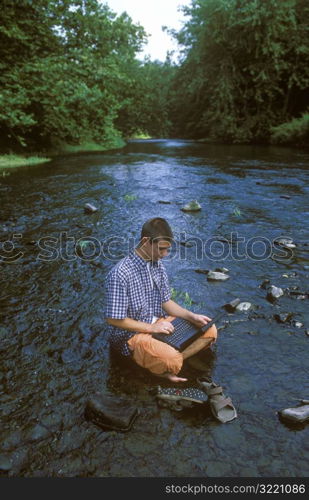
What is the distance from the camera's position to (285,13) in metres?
29.0

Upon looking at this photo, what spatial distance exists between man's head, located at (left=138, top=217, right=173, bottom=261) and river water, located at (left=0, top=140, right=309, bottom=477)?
1390 millimetres

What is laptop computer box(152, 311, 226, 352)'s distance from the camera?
13.0 feet

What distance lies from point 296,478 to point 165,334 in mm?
1799

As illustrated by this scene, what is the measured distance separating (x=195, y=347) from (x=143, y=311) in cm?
75

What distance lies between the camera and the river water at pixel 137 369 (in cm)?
296

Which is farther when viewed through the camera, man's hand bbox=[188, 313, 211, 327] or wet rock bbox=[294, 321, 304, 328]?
wet rock bbox=[294, 321, 304, 328]

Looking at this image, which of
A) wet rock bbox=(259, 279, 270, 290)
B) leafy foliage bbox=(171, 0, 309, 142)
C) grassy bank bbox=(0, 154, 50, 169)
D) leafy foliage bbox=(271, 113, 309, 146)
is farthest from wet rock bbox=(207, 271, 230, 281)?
leafy foliage bbox=(171, 0, 309, 142)

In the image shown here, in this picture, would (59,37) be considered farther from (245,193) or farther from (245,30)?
(245,193)

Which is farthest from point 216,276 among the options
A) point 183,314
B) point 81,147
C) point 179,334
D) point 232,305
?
point 81,147

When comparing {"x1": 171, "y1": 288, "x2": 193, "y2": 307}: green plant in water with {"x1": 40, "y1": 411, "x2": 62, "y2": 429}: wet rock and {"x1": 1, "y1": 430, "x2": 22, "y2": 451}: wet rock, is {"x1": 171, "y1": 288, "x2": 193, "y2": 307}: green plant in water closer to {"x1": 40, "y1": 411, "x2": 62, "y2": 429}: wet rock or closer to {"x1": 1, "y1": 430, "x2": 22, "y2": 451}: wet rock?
{"x1": 40, "y1": 411, "x2": 62, "y2": 429}: wet rock

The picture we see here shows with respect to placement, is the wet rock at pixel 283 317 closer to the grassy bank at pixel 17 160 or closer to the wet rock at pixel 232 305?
the wet rock at pixel 232 305

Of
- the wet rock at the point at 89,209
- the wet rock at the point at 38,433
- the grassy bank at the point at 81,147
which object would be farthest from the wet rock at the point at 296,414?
the grassy bank at the point at 81,147

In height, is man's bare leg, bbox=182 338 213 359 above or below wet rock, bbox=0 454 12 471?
above

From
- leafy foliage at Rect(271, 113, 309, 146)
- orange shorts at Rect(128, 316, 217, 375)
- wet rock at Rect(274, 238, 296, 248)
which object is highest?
leafy foliage at Rect(271, 113, 309, 146)
